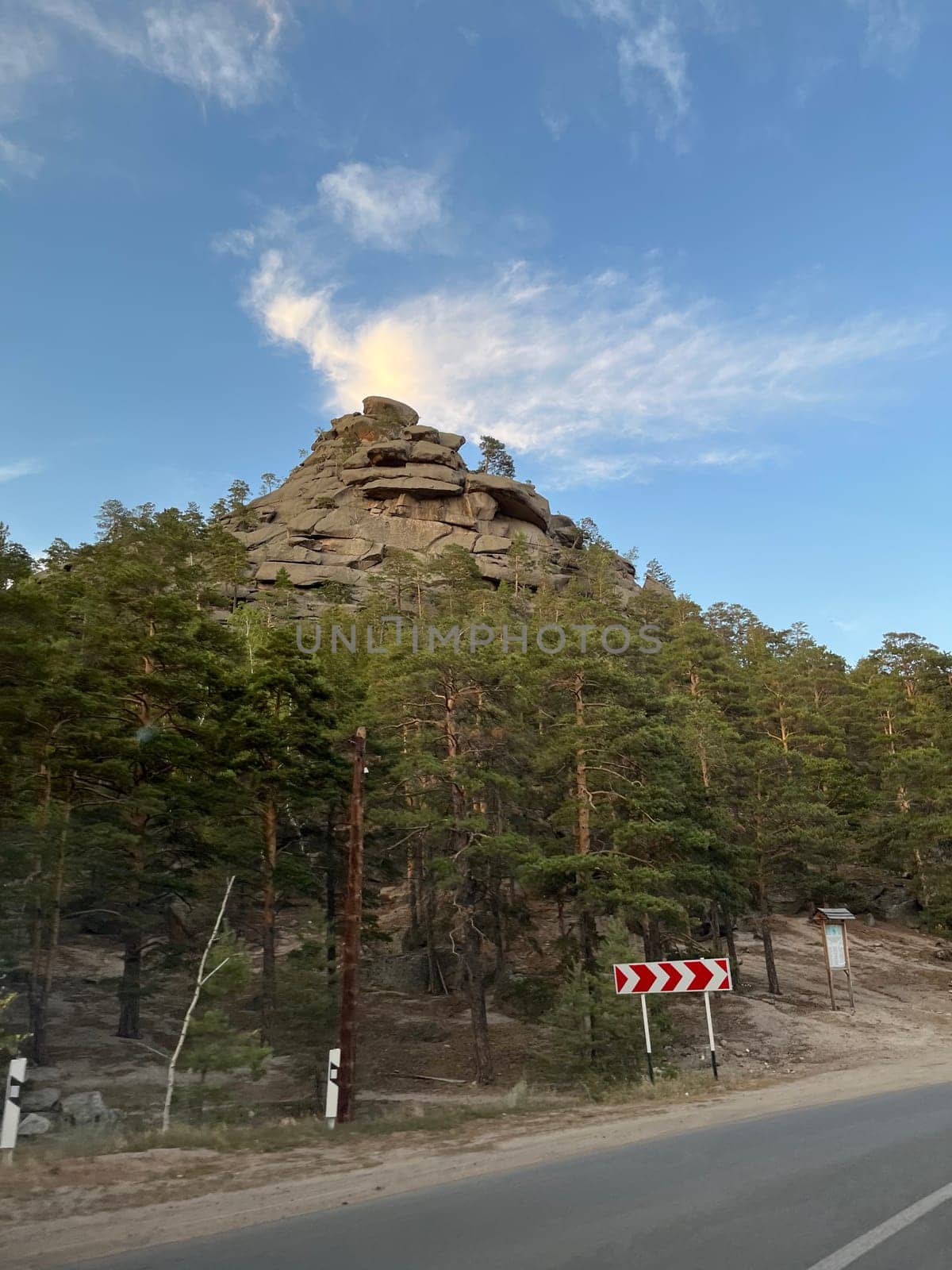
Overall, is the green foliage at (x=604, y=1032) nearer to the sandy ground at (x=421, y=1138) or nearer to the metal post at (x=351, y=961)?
the sandy ground at (x=421, y=1138)

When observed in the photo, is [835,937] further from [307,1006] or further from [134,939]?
[134,939]

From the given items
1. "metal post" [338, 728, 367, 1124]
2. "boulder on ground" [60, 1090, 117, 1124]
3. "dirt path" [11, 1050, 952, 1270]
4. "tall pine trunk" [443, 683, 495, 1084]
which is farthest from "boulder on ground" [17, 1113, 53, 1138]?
"tall pine trunk" [443, 683, 495, 1084]

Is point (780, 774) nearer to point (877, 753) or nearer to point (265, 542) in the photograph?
point (877, 753)

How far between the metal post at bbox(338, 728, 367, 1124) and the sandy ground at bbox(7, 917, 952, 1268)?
1571 millimetres

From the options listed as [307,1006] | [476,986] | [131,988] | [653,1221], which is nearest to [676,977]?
[653,1221]

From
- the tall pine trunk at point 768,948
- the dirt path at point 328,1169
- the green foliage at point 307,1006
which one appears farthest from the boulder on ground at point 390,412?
the dirt path at point 328,1169

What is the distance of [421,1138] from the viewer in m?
10.0

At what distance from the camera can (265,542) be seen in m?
107

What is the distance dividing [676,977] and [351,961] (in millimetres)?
5831

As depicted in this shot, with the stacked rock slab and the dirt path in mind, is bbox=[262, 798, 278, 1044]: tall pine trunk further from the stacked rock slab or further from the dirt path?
the stacked rock slab

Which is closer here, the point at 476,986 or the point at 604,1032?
the point at 604,1032

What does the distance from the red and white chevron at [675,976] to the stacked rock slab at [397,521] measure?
260 ft

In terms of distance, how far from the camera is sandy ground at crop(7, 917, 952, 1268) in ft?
21.7

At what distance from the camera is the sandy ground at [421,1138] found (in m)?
6.62
